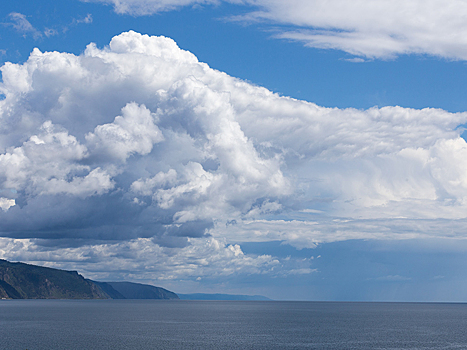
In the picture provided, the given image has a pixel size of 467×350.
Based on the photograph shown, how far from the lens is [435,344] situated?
169m

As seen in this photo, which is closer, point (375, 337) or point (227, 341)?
point (227, 341)

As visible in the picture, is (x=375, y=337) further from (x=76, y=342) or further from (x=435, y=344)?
(x=76, y=342)

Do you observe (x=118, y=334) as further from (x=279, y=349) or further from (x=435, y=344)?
(x=435, y=344)

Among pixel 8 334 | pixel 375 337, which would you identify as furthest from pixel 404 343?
pixel 8 334

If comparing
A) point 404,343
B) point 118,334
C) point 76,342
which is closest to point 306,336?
point 404,343

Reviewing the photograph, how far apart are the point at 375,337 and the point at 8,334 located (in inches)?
5919

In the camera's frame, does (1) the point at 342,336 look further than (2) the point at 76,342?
Yes

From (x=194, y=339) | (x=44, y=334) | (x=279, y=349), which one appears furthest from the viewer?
(x=44, y=334)

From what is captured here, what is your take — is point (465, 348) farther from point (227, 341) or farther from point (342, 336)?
point (227, 341)

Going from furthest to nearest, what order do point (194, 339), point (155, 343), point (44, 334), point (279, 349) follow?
point (44, 334), point (194, 339), point (155, 343), point (279, 349)

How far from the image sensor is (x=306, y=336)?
19488 centimetres

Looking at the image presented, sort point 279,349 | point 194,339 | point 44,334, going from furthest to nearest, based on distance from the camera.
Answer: point 44,334
point 194,339
point 279,349

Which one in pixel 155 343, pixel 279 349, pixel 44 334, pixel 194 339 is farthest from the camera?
pixel 44 334

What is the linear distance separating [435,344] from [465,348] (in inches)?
473
